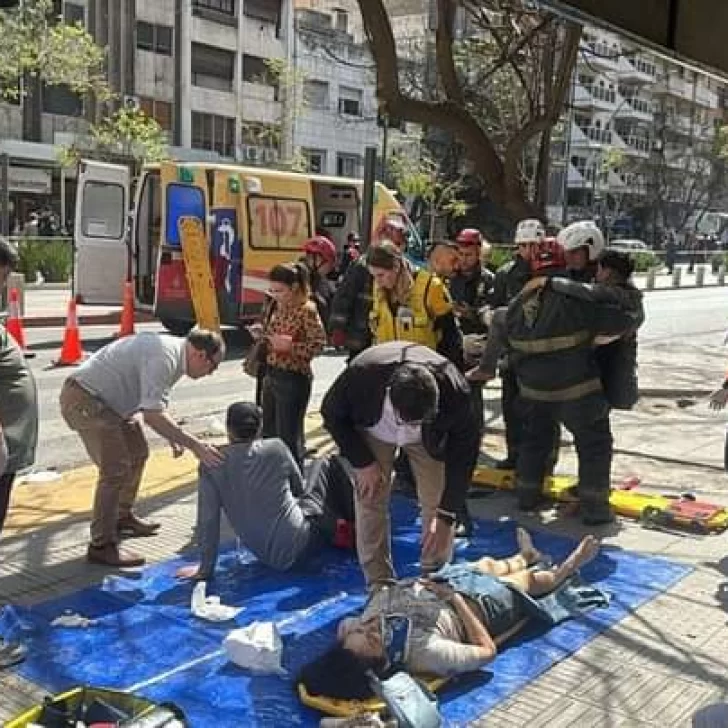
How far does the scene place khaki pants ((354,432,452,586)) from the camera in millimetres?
4645

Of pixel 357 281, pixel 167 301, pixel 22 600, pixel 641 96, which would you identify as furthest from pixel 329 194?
pixel 641 96

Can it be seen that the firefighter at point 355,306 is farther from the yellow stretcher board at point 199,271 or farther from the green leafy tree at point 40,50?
the green leafy tree at point 40,50

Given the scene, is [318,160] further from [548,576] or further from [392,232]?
[548,576]

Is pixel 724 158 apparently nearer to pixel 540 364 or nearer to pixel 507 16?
pixel 507 16

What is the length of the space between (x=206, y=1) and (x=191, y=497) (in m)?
41.3

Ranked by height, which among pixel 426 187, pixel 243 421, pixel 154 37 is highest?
pixel 154 37

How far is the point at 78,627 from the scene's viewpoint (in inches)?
174

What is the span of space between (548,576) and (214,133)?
42.2 meters

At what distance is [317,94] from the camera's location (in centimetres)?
5041

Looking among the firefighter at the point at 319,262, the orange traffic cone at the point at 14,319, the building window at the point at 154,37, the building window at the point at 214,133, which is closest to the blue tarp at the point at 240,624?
the firefighter at the point at 319,262

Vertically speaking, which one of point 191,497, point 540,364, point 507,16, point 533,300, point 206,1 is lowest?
point 191,497

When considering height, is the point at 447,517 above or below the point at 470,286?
below

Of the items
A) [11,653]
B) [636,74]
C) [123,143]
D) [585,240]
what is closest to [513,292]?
[585,240]

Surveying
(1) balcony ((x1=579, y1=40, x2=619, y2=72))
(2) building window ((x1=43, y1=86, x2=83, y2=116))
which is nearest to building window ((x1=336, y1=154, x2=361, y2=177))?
(2) building window ((x1=43, y1=86, x2=83, y2=116))
